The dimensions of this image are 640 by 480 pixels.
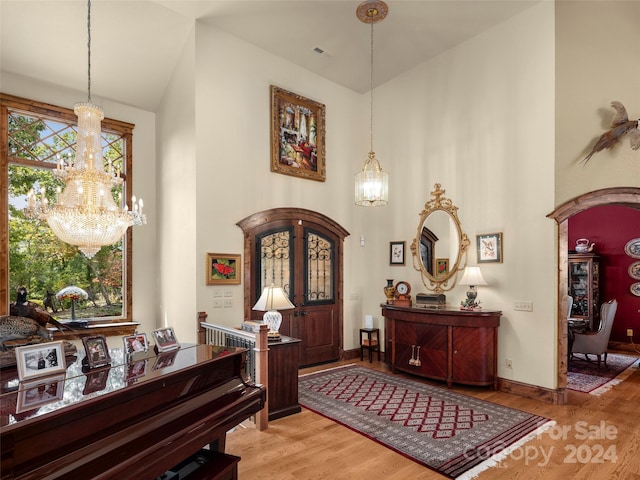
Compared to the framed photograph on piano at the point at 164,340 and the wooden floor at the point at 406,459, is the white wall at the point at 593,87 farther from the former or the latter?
the framed photograph on piano at the point at 164,340

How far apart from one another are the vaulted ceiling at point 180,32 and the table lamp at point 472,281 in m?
3.40

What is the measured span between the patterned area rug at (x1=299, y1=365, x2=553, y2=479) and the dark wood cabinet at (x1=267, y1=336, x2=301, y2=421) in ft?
1.09

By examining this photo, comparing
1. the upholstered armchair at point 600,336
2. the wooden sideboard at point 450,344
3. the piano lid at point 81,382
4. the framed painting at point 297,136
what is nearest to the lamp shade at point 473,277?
the wooden sideboard at point 450,344

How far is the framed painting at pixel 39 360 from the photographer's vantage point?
5.63 feet

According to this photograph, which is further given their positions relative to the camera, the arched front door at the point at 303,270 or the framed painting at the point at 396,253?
the framed painting at the point at 396,253

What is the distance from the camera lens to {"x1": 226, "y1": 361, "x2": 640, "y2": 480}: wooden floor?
2.97 m

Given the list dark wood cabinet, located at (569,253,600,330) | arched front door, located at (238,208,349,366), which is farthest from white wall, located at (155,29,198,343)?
dark wood cabinet, located at (569,253,600,330)

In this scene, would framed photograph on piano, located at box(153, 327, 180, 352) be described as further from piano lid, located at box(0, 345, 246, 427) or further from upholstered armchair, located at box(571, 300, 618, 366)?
upholstered armchair, located at box(571, 300, 618, 366)

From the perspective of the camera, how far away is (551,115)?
183 inches

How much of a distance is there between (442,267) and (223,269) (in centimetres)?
320

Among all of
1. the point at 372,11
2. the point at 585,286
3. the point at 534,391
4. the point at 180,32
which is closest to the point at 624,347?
the point at 585,286

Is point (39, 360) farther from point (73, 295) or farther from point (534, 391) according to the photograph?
point (534, 391)

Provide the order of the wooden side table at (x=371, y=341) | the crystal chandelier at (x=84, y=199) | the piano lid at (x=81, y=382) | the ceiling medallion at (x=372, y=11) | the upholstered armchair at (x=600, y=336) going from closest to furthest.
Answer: the piano lid at (x=81, y=382) < the crystal chandelier at (x=84, y=199) < the ceiling medallion at (x=372, y=11) < the upholstered armchair at (x=600, y=336) < the wooden side table at (x=371, y=341)

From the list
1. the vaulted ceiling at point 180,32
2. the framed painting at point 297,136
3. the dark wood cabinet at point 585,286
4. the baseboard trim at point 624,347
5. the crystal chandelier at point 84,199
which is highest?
the vaulted ceiling at point 180,32
